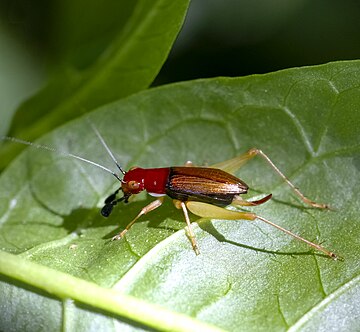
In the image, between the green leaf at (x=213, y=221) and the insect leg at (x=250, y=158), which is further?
the insect leg at (x=250, y=158)

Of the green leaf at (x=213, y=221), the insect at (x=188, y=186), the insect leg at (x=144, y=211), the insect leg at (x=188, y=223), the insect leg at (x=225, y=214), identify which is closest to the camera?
the green leaf at (x=213, y=221)

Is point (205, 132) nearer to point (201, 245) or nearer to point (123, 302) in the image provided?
point (201, 245)

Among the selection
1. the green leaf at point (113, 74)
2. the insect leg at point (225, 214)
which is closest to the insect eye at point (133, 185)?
the insect leg at point (225, 214)

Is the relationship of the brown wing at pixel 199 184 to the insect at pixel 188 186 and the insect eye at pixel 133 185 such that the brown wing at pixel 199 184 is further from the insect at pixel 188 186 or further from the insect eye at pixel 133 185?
the insect eye at pixel 133 185

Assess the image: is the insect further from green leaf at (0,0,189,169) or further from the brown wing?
green leaf at (0,0,189,169)

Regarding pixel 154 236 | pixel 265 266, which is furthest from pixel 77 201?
pixel 265 266

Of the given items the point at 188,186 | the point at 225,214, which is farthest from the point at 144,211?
the point at 225,214

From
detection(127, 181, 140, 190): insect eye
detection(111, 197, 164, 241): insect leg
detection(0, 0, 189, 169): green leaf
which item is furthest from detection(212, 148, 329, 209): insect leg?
detection(0, 0, 189, 169): green leaf

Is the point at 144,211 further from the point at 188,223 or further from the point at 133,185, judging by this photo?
the point at 188,223
